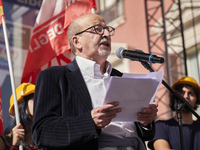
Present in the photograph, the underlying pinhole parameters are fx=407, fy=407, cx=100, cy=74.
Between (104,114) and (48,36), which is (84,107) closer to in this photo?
(104,114)

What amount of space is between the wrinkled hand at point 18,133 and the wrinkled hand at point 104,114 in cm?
148

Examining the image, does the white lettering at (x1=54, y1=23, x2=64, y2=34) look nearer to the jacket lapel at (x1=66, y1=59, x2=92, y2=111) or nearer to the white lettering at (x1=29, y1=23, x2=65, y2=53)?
the white lettering at (x1=29, y1=23, x2=65, y2=53)

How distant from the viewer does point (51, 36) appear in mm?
4895

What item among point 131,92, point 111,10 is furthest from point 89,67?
point 111,10

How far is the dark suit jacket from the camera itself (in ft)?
8.24

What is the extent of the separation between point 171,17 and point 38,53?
5.18m

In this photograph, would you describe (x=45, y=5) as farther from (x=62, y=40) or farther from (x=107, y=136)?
(x=107, y=136)

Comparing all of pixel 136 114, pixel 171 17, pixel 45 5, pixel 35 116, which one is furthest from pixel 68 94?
pixel 171 17

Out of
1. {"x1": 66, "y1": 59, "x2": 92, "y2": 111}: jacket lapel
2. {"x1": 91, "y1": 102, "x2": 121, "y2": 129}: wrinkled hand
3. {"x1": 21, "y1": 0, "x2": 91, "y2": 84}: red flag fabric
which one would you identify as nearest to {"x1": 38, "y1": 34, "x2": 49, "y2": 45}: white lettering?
{"x1": 21, "y1": 0, "x2": 91, "y2": 84}: red flag fabric

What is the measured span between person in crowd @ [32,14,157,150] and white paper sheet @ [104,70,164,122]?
5cm

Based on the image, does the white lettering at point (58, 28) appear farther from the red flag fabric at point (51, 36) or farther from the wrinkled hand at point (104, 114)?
the wrinkled hand at point (104, 114)

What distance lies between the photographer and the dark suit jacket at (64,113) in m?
2.51

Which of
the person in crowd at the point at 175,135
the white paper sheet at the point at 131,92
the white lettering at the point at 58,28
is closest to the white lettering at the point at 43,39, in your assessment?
the white lettering at the point at 58,28

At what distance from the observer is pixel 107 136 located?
2.69 meters
